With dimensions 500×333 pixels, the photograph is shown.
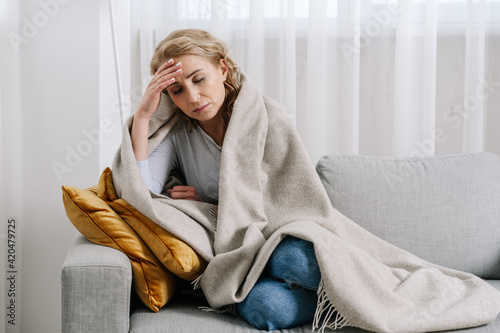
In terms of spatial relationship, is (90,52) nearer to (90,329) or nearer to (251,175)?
(251,175)

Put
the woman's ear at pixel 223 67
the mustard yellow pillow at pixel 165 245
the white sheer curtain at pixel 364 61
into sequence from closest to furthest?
the mustard yellow pillow at pixel 165 245
the woman's ear at pixel 223 67
the white sheer curtain at pixel 364 61

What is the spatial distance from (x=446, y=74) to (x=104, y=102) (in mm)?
1438

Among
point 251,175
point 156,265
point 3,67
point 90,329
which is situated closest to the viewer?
point 90,329

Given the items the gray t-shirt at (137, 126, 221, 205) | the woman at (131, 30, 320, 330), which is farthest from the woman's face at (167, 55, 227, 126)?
the gray t-shirt at (137, 126, 221, 205)

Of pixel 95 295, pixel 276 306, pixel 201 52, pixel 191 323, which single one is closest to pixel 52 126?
pixel 201 52

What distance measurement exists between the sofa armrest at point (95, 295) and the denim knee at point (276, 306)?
307 mm

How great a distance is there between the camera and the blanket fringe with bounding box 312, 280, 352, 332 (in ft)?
4.37

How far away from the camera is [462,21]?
7.66ft

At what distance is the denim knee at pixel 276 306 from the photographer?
134 centimetres

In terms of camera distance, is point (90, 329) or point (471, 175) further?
point (471, 175)

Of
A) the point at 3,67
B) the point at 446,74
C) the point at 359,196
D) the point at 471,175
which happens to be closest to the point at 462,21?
the point at 446,74

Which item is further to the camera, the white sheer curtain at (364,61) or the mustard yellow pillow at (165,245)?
the white sheer curtain at (364,61)

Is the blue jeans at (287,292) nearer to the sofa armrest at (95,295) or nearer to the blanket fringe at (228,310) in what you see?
the blanket fringe at (228,310)

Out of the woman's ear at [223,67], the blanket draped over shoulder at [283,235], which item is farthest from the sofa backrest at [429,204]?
the woman's ear at [223,67]
